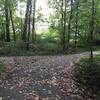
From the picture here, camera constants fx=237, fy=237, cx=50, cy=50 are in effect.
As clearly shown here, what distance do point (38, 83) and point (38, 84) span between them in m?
0.14

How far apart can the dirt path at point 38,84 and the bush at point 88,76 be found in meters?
0.49

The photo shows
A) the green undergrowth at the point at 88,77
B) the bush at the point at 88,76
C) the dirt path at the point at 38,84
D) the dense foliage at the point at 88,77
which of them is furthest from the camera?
the bush at the point at 88,76

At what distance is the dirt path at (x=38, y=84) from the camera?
917 cm

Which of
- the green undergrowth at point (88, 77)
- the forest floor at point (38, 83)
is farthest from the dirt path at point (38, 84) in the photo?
the green undergrowth at point (88, 77)

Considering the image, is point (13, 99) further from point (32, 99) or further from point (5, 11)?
point (5, 11)

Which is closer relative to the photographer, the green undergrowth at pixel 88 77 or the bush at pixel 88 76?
the green undergrowth at pixel 88 77

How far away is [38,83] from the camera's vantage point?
10672 mm

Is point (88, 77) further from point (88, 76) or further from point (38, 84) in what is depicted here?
point (38, 84)

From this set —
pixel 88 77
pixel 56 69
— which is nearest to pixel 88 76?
pixel 88 77

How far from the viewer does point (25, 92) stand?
30.9 feet

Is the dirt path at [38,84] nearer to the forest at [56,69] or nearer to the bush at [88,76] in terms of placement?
the forest at [56,69]

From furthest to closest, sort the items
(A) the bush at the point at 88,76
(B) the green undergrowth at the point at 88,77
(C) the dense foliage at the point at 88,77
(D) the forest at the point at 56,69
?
1. (A) the bush at the point at 88,76
2. (C) the dense foliage at the point at 88,77
3. (B) the green undergrowth at the point at 88,77
4. (D) the forest at the point at 56,69

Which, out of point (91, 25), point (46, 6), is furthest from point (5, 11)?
point (91, 25)

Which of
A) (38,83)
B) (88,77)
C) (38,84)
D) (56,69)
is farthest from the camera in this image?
(56,69)
